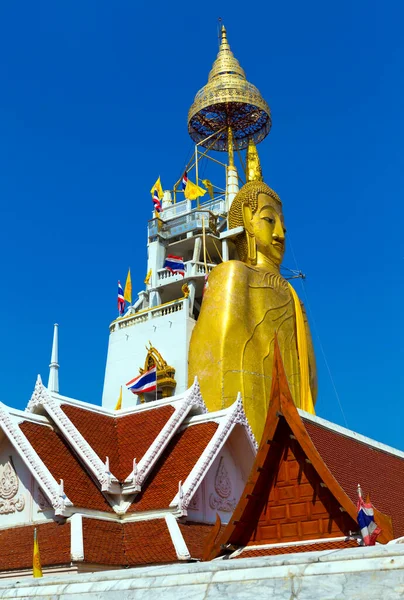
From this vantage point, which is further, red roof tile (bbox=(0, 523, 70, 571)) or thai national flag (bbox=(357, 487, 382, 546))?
red roof tile (bbox=(0, 523, 70, 571))

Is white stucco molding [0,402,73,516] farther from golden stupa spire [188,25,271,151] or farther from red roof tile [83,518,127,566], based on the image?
golden stupa spire [188,25,271,151]

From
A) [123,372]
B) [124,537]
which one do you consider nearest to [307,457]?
[124,537]

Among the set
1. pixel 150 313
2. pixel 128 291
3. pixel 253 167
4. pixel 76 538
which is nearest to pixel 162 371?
pixel 150 313

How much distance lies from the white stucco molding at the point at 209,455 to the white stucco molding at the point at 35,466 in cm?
195

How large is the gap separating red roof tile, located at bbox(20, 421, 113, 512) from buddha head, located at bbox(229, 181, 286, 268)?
45.2 feet

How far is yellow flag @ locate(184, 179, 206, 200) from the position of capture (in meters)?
36.3

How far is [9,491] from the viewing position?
607 inches

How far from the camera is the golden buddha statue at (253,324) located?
24.4 m

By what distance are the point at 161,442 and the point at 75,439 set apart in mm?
1620

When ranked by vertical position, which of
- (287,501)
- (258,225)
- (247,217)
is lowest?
(287,501)

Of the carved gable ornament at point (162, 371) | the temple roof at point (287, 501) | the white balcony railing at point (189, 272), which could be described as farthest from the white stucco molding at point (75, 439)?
the white balcony railing at point (189, 272)

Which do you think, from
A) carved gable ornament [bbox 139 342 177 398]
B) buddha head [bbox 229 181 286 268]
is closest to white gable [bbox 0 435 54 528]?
buddha head [bbox 229 181 286 268]

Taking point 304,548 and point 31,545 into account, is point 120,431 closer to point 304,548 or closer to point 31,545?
point 31,545

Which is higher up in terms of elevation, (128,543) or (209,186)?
(209,186)
